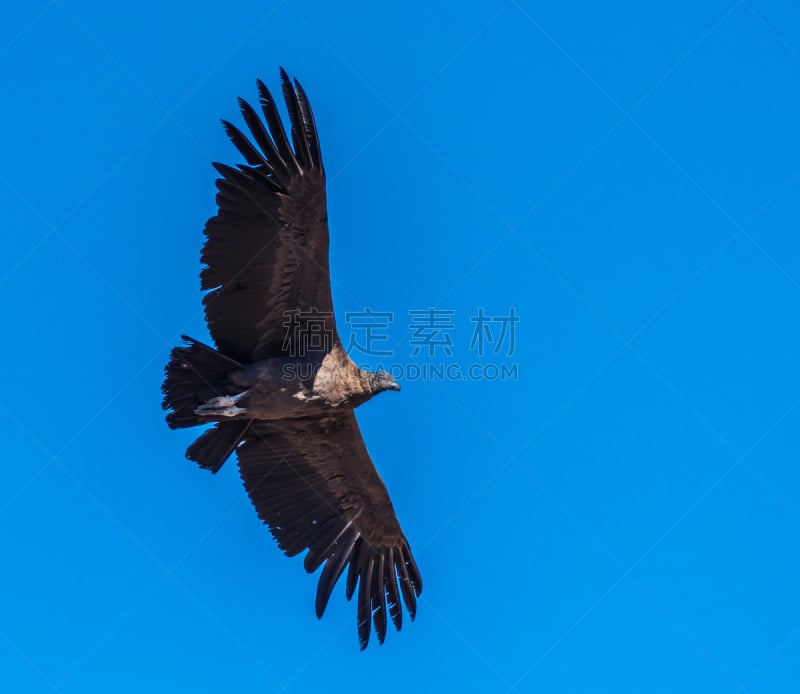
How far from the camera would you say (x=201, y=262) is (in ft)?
31.7

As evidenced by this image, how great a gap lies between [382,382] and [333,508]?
1799 mm

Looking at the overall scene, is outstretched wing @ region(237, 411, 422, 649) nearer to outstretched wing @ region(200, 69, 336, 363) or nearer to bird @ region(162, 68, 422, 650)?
Answer: bird @ region(162, 68, 422, 650)

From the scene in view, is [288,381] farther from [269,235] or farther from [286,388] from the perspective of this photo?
[269,235]

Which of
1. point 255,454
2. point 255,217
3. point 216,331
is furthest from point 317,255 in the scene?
point 255,454

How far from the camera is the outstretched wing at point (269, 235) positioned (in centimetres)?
934

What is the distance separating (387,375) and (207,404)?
1.93m

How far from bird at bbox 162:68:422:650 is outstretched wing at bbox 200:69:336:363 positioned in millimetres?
11

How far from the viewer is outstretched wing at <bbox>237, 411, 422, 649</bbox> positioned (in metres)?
11.1

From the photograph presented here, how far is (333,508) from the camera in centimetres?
1155

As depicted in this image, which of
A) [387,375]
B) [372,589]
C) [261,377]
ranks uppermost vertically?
[387,375]

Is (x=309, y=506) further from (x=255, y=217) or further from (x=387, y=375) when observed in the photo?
(x=255, y=217)

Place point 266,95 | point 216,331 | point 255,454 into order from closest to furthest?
point 266,95, point 216,331, point 255,454

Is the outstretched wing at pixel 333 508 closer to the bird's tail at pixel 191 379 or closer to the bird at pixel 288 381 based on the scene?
the bird at pixel 288 381

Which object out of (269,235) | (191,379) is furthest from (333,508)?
(269,235)
